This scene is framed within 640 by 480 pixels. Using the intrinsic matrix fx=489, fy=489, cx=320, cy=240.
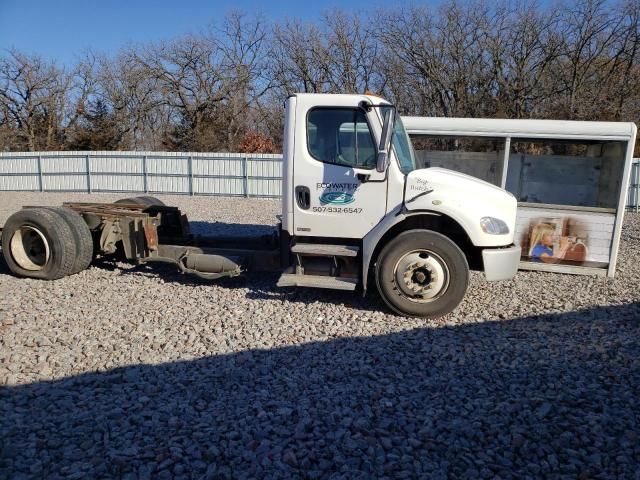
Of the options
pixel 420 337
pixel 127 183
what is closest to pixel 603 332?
pixel 420 337

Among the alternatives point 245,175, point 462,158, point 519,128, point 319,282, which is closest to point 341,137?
point 319,282

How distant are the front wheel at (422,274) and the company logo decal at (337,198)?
683 mm

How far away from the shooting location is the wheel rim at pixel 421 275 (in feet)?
18.0

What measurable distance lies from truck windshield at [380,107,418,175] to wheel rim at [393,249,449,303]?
982 millimetres

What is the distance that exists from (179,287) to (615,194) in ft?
23.0

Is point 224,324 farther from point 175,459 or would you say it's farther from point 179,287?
point 175,459

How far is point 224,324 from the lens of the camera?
17.4 ft

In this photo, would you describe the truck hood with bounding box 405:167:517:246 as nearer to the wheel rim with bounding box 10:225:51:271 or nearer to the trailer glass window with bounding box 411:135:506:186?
the trailer glass window with bounding box 411:135:506:186

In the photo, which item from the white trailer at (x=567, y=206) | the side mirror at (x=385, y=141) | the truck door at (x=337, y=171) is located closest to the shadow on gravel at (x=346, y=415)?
the truck door at (x=337, y=171)

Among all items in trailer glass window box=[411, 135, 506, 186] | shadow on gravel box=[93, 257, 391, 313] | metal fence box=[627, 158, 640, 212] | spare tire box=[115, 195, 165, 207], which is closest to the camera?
shadow on gravel box=[93, 257, 391, 313]

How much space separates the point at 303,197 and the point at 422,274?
63.9 inches

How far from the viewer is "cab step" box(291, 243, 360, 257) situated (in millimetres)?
5602

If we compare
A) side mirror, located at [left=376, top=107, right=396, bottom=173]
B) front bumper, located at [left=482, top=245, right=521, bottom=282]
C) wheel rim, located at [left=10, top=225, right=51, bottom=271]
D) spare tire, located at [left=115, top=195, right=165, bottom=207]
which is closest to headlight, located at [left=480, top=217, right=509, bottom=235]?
front bumper, located at [left=482, top=245, right=521, bottom=282]

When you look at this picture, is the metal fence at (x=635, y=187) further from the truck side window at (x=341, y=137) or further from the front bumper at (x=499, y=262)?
the truck side window at (x=341, y=137)
